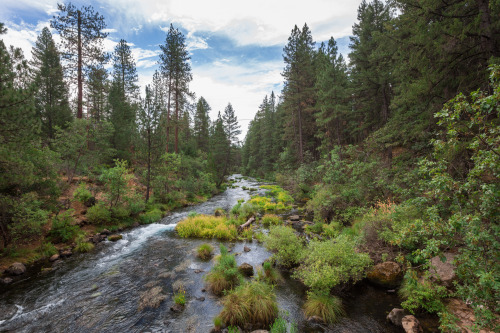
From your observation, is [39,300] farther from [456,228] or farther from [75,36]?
[75,36]

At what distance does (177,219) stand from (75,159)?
28.3ft

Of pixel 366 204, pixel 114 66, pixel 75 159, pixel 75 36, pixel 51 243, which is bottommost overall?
pixel 51 243

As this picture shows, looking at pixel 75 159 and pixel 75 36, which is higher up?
pixel 75 36

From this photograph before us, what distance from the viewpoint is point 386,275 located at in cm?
658

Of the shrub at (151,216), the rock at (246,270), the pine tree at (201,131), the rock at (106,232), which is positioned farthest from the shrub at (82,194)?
the pine tree at (201,131)

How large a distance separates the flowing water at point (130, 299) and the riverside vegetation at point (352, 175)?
0.57 metres

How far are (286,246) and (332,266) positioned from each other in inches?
80.7

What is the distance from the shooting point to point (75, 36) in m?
15.8

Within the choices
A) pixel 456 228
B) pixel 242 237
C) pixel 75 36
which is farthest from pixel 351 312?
pixel 75 36

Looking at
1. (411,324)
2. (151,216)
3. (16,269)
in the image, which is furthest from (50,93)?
(411,324)

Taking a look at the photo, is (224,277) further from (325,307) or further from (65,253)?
(65,253)

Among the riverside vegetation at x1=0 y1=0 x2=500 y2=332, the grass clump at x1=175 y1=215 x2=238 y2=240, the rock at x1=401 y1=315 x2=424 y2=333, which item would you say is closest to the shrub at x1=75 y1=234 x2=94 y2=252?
the riverside vegetation at x1=0 y1=0 x2=500 y2=332

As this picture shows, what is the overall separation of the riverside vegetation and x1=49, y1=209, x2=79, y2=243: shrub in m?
0.06

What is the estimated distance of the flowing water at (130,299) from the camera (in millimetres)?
5344
